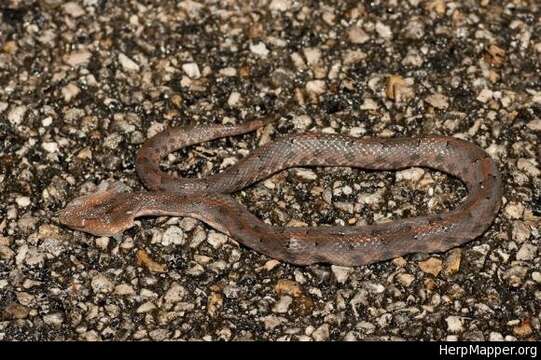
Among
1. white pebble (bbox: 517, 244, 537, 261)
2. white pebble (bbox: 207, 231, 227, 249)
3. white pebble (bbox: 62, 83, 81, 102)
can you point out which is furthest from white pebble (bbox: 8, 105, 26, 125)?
white pebble (bbox: 517, 244, 537, 261)

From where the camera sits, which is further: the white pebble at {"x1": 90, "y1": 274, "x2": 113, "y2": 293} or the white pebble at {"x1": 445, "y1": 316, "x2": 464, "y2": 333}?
the white pebble at {"x1": 90, "y1": 274, "x2": 113, "y2": 293}

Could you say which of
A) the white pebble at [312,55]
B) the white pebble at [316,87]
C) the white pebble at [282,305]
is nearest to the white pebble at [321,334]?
the white pebble at [282,305]

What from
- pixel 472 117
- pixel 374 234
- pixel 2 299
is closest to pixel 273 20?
pixel 472 117

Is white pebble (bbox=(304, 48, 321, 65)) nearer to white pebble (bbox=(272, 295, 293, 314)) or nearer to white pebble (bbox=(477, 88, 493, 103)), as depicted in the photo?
white pebble (bbox=(477, 88, 493, 103))

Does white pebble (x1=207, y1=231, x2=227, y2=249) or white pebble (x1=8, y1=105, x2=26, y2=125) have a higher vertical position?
white pebble (x1=8, y1=105, x2=26, y2=125)

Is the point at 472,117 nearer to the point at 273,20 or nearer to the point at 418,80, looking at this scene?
the point at 418,80

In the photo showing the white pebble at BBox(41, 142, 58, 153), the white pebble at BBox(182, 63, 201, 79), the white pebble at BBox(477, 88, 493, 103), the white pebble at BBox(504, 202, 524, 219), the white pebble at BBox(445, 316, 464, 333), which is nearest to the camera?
the white pebble at BBox(445, 316, 464, 333)

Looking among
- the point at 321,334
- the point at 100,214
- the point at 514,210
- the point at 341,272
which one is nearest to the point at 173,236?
the point at 100,214
